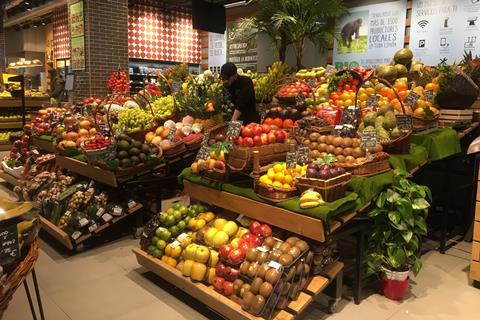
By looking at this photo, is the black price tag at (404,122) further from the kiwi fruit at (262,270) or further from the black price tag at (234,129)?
the kiwi fruit at (262,270)

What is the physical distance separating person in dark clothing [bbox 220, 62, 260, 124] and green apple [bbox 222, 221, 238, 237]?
6.23ft

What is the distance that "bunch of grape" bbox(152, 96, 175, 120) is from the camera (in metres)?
5.44

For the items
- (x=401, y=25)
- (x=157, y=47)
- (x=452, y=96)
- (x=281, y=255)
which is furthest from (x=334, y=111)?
(x=157, y=47)

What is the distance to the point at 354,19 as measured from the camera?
359 inches

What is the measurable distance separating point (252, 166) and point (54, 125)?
4.23 m

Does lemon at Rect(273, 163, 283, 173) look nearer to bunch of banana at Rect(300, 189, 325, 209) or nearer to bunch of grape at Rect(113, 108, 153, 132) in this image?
bunch of banana at Rect(300, 189, 325, 209)

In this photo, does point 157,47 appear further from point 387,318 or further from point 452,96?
point 387,318

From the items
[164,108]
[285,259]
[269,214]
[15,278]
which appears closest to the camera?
[15,278]

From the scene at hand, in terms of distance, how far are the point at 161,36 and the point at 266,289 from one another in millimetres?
12393

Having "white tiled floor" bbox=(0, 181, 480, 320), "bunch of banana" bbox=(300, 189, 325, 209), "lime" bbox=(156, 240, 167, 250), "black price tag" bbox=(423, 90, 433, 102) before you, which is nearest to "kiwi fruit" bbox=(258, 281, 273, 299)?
"bunch of banana" bbox=(300, 189, 325, 209)

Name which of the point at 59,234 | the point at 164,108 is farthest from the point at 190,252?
the point at 164,108

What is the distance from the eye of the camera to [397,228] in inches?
124

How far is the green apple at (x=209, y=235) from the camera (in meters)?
3.22

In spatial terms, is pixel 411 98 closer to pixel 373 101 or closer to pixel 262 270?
pixel 373 101
